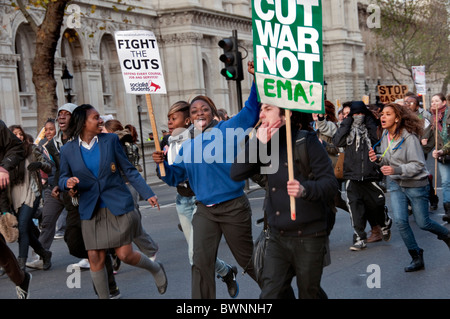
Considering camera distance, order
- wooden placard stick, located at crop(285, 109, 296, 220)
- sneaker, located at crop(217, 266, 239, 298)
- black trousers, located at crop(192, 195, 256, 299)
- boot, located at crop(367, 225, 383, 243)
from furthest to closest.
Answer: boot, located at crop(367, 225, 383, 243)
sneaker, located at crop(217, 266, 239, 298)
black trousers, located at crop(192, 195, 256, 299)
wooden placard stick, located at crop(285, 109, 296, 220)

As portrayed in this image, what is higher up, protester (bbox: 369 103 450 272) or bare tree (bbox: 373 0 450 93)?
bare tree (bbox: 373 0 450 93)

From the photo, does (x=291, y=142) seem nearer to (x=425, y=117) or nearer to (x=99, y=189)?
(x=99, y=189)

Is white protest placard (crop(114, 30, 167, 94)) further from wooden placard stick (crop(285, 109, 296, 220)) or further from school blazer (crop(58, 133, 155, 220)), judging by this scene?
wooden placard stick (crop(285, 109, 296, 220))

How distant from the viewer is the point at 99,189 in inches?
274

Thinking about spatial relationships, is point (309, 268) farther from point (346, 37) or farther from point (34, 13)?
point (346, 37)

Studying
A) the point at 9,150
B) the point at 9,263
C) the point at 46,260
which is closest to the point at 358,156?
the point at 46,260

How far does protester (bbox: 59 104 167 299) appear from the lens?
689cm

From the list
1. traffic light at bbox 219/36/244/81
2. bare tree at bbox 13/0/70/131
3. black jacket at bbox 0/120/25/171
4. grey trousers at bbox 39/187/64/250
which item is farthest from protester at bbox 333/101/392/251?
bare tree at bbox 13/0/70/131

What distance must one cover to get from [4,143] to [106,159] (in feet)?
5.22

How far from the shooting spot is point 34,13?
3009 centimetres

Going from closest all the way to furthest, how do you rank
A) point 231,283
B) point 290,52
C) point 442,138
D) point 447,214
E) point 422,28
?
point 290,52 → point 231,283 → point 442,138 → point 447,214 → point 422,28

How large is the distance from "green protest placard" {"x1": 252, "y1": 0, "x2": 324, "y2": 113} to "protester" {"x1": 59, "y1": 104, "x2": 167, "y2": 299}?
77.0 inches

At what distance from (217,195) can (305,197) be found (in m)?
1.36

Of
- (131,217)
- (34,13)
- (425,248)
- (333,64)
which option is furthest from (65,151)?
(333,64)
